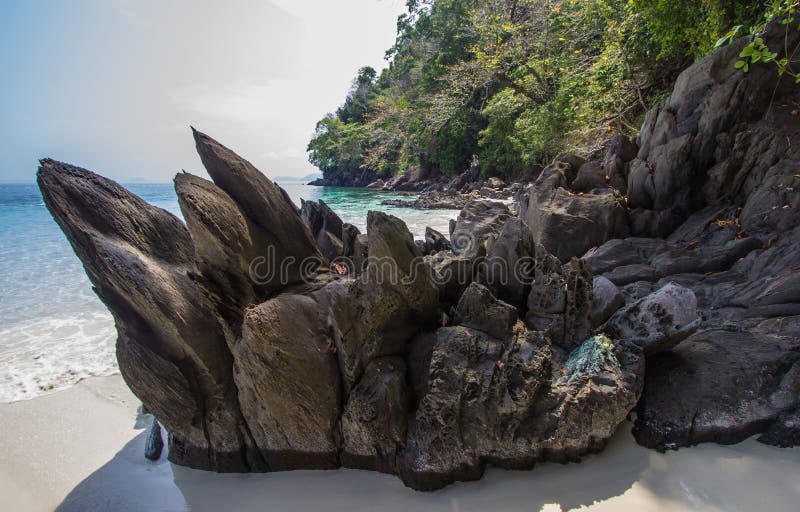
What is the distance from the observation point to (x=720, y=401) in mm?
2580

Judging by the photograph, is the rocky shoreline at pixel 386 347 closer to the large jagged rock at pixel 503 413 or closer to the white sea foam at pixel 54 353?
the large jagged rock at pixel 503 413

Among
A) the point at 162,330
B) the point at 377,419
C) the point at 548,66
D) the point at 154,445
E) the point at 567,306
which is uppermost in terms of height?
the point at 548,66

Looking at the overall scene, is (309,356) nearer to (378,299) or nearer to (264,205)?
(378,299)

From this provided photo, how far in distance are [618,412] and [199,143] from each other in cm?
349

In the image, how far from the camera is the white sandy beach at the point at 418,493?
2242mm

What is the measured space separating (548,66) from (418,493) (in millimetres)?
15458

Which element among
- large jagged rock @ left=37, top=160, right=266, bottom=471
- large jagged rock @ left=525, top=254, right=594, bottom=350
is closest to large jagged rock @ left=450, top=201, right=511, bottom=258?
large jagged rock @ left=525, top=254, right=594, bottom=350

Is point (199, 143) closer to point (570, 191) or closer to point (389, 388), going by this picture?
point (389, 388)

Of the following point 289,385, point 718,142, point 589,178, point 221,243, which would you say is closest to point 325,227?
point 221,243

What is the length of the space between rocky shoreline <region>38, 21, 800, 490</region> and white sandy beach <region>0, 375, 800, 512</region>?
10cm

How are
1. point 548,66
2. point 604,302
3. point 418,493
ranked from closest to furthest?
point 418,493
point 604,302
point 548,66

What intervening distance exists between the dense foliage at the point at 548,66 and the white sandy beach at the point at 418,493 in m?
3.08

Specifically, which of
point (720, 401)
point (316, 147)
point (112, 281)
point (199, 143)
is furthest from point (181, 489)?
point (316, 147)

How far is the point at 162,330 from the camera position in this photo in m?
2.71
